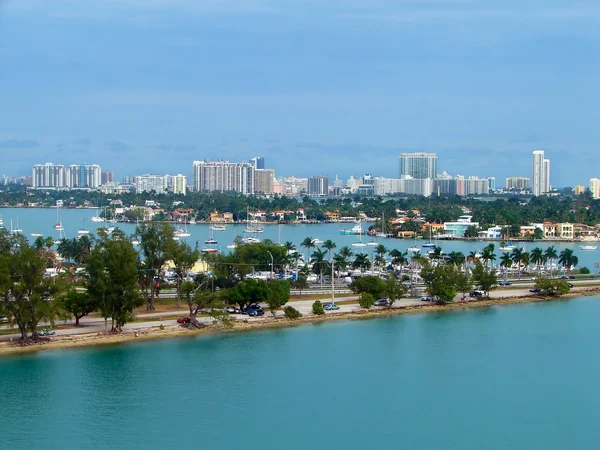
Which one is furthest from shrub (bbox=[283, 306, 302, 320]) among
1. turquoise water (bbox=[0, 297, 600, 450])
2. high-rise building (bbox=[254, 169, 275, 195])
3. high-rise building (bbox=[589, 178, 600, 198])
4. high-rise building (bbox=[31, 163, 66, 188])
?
high-rise building (bbox=[31, 163, 66, 188])

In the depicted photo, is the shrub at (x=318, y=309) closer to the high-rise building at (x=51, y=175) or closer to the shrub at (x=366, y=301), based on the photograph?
the shrub at (x=366, y=301)

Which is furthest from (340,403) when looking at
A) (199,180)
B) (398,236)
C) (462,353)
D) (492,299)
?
(199,180)

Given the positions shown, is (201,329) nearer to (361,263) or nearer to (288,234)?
(361,263)

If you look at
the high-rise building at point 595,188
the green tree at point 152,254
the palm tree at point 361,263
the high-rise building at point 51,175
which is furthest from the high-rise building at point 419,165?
the green tree at point 152,254

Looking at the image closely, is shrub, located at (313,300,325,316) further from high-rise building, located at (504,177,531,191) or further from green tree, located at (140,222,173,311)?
high-rise building, located at (504,177,531,191)

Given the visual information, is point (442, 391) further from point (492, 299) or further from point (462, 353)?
point (492, 299)
